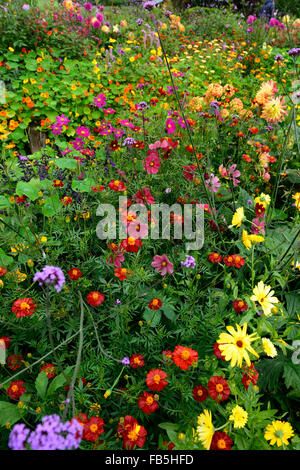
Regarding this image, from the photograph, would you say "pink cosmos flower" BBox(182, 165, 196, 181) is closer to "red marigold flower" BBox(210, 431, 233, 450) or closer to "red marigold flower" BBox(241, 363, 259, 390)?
"red marigold flower" BBox(241, 363, 259, 390)

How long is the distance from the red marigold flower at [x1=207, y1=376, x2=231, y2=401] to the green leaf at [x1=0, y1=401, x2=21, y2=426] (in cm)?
69

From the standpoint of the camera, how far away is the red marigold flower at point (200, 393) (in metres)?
1.18

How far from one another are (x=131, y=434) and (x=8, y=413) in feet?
1.47

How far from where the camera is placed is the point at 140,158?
91.1 inches

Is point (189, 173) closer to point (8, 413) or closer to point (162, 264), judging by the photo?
point (162, 264)

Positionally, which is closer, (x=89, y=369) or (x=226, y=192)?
(x=89, y=369)

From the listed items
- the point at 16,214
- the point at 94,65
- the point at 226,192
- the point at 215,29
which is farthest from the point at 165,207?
the point at 215,29

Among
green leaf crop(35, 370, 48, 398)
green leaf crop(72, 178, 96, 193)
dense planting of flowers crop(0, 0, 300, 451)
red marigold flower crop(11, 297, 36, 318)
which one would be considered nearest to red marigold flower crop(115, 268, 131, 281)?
dense planting of flowers crop(0, 0, 300, 451)

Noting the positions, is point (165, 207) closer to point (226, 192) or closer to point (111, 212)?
point (111, 212)

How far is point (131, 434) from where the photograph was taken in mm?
1085

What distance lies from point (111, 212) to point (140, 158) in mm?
697

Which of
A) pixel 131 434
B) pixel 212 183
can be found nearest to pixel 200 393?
pixel 131 434

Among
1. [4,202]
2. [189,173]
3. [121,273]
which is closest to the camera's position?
[121,273]

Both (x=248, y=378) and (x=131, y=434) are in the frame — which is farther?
(x=248, y=378)
